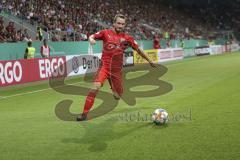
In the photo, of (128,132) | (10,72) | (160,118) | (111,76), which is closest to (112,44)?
(111,76)

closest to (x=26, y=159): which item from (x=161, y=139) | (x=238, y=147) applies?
(x=161, y=139)

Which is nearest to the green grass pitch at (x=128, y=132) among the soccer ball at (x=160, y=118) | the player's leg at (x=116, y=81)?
the soccer ball at (x=160, y=118)

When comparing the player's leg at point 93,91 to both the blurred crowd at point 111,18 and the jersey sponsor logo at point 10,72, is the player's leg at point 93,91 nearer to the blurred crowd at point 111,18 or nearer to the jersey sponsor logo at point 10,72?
the jersey sponsor logo at point 10,72

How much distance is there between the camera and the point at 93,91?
34.3ft

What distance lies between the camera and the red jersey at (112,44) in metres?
10.8

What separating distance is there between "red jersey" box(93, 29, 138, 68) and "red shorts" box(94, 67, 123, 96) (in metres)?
0.13

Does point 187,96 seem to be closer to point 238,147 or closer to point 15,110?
point 15,110

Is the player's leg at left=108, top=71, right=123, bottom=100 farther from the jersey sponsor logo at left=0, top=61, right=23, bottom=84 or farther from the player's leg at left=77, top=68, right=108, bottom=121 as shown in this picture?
the jersey sponsor logo at left=0, top=61, right=23, bottom=84

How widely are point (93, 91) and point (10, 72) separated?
412 inches

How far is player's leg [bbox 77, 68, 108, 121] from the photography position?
34.3ft

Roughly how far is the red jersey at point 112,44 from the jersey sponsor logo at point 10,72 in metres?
9.66

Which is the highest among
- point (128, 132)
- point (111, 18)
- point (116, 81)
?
point (111, 18)

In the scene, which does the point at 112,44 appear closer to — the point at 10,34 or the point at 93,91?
the point at 93,91

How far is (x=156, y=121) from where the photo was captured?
32.2 ft
